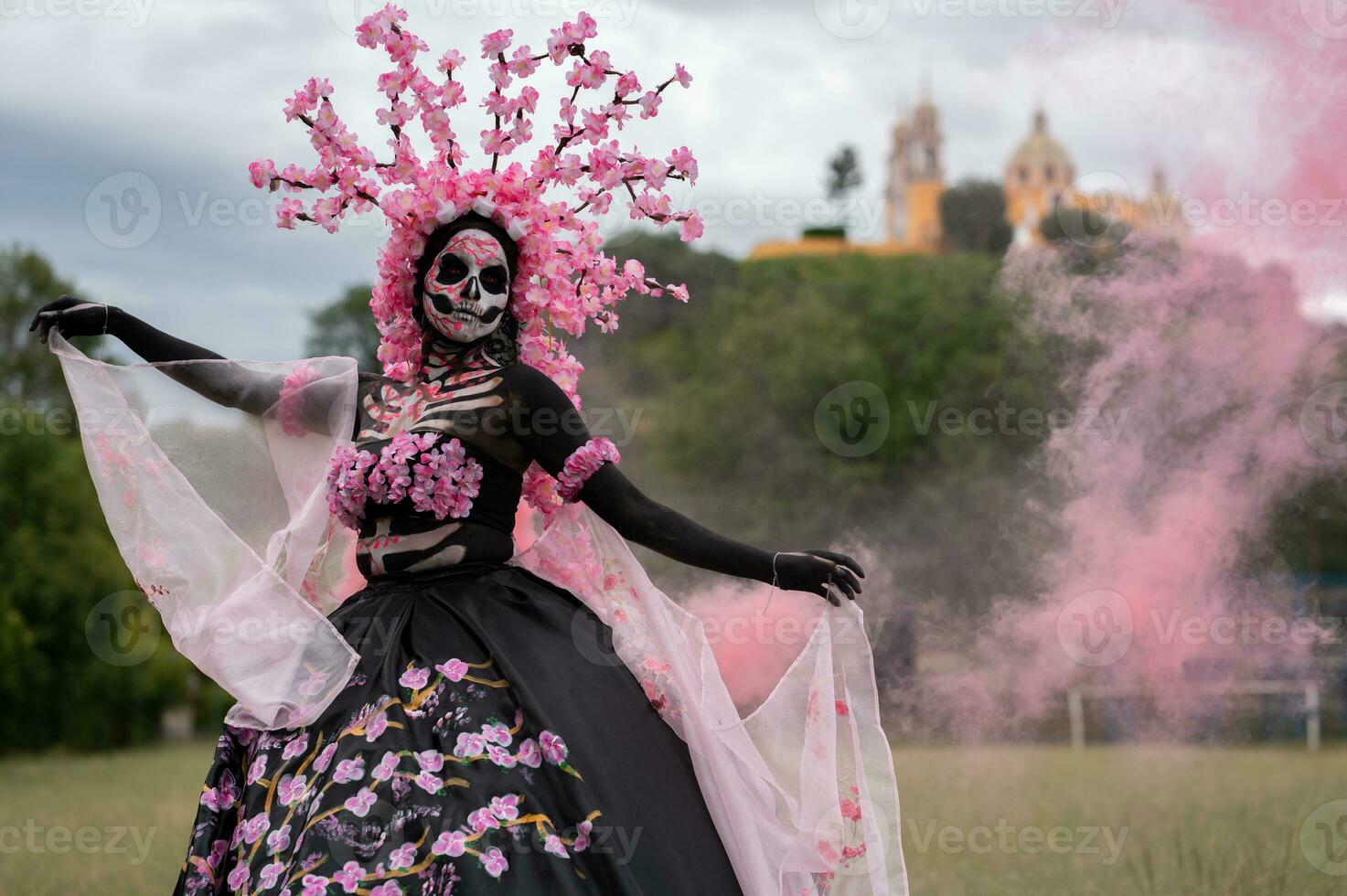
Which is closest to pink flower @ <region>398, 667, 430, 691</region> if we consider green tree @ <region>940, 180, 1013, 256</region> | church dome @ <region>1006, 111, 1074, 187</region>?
green tree @ <region>940, 180, 1013, 256</region>

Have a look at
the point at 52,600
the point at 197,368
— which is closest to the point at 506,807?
the point at 197,368

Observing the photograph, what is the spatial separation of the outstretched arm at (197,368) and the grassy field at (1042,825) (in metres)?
3.52

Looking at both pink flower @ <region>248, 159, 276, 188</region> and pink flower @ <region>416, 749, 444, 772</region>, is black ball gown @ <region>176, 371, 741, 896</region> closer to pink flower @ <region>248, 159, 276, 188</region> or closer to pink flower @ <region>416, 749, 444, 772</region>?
pink flower @ <region>416, 749, 444, 772</region>

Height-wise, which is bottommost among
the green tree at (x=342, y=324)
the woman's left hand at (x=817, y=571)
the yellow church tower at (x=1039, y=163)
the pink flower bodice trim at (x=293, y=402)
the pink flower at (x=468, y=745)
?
the pink flower at (x=468, y=745)

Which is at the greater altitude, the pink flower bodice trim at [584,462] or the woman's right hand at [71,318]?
the woman's right hand at [71,318]

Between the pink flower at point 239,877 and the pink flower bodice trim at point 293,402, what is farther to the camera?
the pink flower bodice trim at point 293,402

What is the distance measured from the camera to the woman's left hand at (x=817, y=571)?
3617 millimetres

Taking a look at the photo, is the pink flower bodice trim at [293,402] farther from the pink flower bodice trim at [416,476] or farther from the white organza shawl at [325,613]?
the pink flower bodice trim at [416,476]

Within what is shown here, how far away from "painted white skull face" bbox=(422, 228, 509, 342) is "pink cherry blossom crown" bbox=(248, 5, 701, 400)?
0.09 metres

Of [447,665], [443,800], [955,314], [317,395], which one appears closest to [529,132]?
[317,395]

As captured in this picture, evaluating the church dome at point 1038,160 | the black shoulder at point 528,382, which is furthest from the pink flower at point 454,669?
the church dome at point 1038,160

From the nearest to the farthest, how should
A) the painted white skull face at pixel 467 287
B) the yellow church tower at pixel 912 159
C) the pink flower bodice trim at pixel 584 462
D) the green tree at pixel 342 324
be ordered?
1. the pink flower bodice trim at pixel 584 462
2. the painted white skull face at pixel 467 287
3. the green tree at pixel 342 324
4. the yellow church tower at pixel 912 159

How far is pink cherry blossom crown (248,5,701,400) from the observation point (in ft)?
13.3

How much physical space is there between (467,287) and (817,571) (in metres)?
1.26
